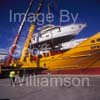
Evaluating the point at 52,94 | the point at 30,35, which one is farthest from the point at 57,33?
the point at 52,94

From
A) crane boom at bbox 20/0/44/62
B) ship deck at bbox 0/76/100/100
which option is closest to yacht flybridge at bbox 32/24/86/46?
crane boom at bbox 20/0/44/62

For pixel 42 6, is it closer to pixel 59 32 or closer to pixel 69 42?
pixel 59 32

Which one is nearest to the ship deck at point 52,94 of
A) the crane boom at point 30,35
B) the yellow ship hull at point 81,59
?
the yellow ship hull at point 81,59

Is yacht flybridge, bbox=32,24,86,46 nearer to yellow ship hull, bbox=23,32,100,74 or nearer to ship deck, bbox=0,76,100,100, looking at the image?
yellow ship hull, bbox=23,32,100,74

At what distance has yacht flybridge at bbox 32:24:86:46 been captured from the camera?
3762 centimetres

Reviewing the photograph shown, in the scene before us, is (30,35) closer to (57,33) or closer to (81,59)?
(57,33)

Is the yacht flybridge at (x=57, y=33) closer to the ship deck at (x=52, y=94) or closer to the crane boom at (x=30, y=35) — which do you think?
the crane boom at (x=30, y=35)

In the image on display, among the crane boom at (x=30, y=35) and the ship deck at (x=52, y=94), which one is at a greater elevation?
the crane boom at (x=30, y=35)

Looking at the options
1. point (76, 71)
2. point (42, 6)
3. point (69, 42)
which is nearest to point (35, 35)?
Answer: point (42, 6)

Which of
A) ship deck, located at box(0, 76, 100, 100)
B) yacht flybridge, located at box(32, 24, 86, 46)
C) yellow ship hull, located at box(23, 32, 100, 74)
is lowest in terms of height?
ship deck, located at box(0, 76, 100, 100)

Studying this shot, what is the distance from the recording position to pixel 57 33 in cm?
3962

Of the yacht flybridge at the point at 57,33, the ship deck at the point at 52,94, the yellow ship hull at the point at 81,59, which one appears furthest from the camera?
the yacht flybridge at the point at 57,33


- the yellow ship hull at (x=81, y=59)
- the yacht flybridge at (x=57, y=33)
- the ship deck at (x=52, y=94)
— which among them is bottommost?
the ship deck at (x=52, y=94)

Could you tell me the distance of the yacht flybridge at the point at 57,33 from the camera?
37.6 metres
